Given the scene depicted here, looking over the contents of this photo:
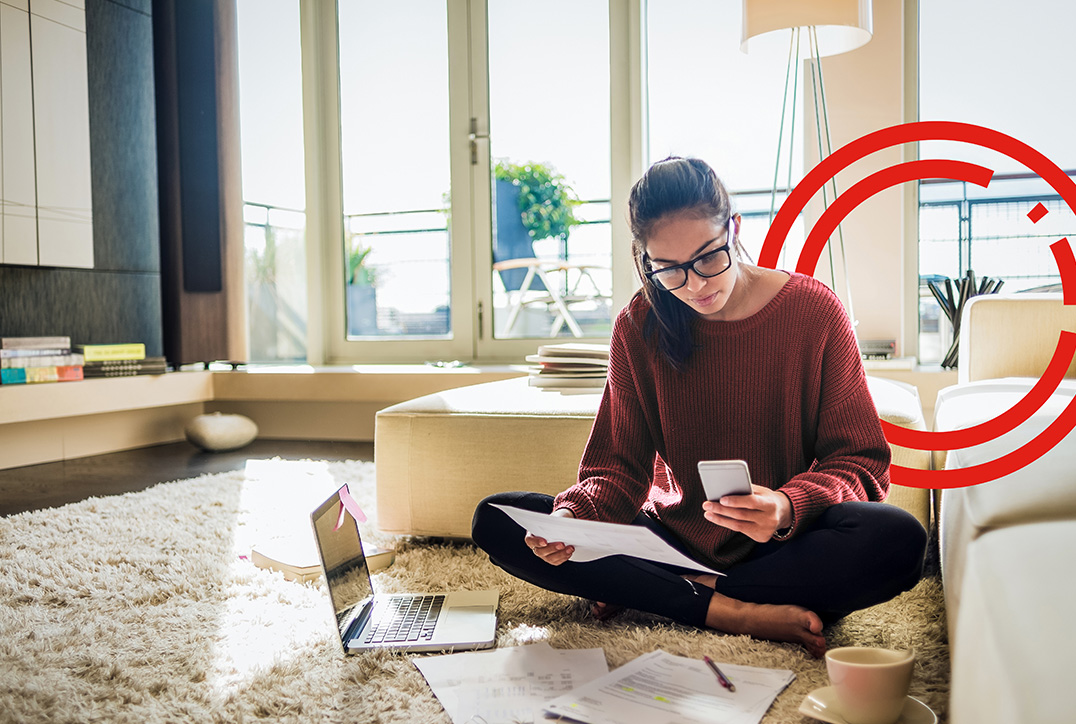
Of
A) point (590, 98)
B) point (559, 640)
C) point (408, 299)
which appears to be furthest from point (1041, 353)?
point (408, 299)

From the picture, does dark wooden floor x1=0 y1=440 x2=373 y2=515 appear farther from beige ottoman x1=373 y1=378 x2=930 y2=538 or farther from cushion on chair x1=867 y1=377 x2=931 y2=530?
cushion on chair x1=867 y1=377 x2=931 y2=530

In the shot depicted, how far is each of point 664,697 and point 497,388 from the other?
160 centimetres

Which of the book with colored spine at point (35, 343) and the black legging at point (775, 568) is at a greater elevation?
the book with colored spine at point (35, 343)

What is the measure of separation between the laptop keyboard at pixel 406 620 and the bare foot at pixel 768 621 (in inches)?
21.3

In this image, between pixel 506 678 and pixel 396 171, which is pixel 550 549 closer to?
pixel 506 678

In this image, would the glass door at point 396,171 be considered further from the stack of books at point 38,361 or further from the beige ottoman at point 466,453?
the beige ottoman at point 466,453

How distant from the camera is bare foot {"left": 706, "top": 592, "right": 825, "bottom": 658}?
4.88 ft

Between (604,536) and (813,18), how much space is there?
8.21 ft

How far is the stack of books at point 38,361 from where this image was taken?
3.75m

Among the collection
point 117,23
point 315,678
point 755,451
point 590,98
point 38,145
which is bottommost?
point 315,678

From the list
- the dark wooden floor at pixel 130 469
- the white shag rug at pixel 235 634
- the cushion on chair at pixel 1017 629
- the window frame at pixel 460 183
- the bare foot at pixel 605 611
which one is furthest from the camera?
the window frame at pixel 460 183

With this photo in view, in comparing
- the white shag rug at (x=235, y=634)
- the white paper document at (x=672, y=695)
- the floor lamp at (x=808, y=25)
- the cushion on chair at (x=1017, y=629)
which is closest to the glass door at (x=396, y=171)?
the floor lamp at (x=808, y=25)

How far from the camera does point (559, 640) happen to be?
1.58m

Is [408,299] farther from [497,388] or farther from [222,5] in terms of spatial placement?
[497,388]
